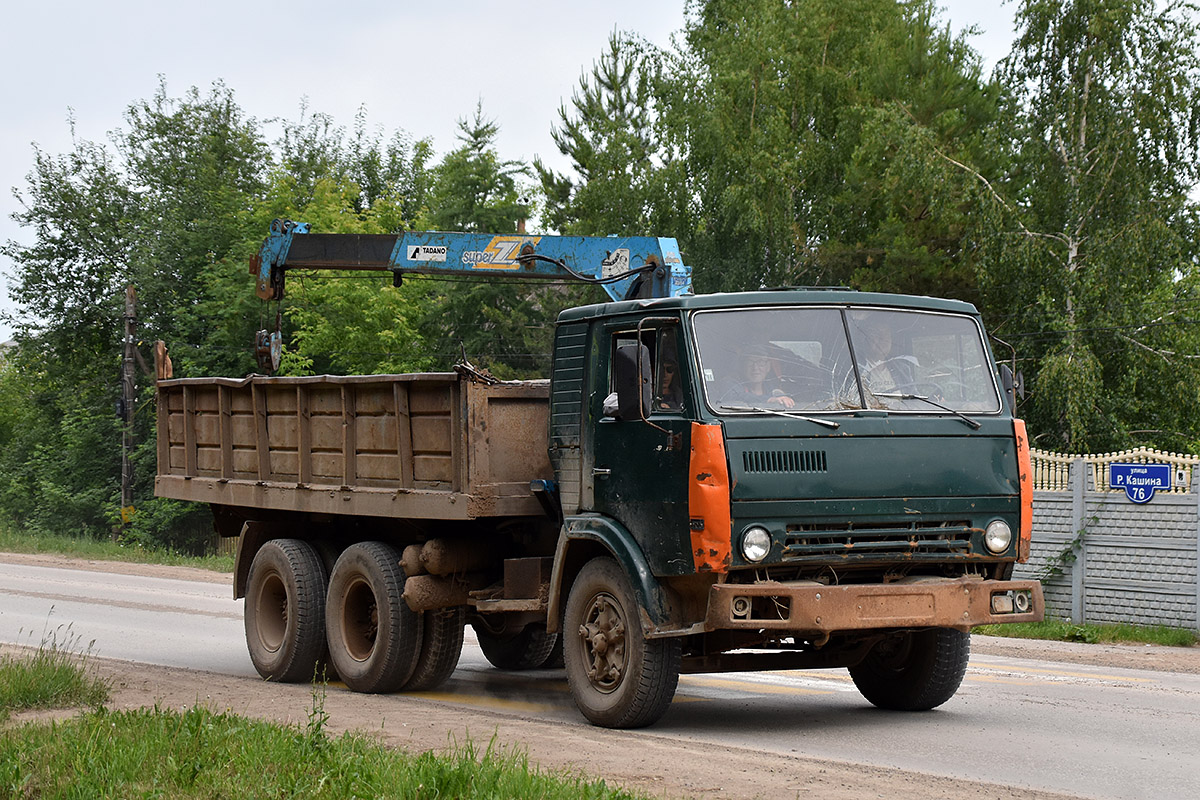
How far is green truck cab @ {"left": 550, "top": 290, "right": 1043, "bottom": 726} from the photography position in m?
7.68

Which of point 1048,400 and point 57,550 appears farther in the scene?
point 57,550

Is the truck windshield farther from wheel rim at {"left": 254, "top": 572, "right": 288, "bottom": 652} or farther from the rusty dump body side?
wheel rim at {"left": 254, "top": 572, "right": 288, "bottom": 652}

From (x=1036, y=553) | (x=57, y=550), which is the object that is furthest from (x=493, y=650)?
(x=57, y=550)

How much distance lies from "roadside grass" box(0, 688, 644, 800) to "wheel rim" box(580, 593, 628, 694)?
114 centimetres

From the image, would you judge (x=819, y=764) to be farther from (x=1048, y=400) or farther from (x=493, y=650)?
(x=1048, y=400)

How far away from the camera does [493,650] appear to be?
12422 mm

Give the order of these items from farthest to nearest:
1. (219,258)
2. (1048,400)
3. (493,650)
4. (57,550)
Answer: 1. (219,258)
2. (57,550)
3. (1048,400)
4. (493,650)

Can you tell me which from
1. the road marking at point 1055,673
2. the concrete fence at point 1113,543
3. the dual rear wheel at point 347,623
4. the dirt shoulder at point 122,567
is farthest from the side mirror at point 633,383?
the dirt shoulder at point 122,567

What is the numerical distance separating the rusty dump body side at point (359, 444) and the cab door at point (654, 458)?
3.21 feet

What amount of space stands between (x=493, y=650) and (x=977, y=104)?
29.3m

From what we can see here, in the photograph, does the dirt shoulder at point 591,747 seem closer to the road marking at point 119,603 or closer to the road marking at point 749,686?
the road marking at point 749,686

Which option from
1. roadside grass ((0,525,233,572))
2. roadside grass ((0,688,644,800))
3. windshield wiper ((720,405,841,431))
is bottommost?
roadside grass ((0,688,644,800))

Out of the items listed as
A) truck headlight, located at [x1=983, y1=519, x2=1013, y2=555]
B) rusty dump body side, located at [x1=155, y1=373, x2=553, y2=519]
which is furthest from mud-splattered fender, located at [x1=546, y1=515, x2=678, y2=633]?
truck headlight, located at [x1=983, y1=519, x2=1013, y2=555]

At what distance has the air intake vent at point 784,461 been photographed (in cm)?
771
